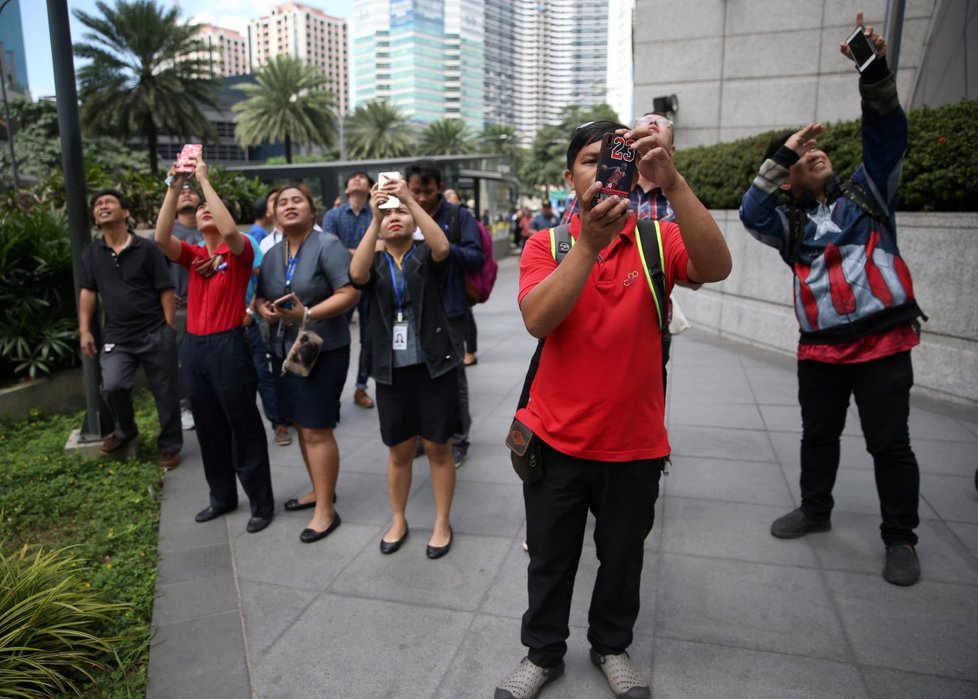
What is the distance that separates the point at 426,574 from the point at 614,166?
2.32 metres

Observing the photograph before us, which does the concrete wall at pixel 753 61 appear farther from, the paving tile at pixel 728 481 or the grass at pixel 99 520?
the grass at pixel 99 520

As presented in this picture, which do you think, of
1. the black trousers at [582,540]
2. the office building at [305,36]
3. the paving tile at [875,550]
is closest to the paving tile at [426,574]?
the black trousers at [582,540]

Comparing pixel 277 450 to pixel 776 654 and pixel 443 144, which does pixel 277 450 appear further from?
pixel 443 144

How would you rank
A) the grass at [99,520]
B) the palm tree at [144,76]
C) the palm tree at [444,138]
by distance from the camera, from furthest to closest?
the palm tree at [444,138] → the palm tree at [144,76] → the grass at [99,520]

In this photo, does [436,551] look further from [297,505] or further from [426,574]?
[297,505]

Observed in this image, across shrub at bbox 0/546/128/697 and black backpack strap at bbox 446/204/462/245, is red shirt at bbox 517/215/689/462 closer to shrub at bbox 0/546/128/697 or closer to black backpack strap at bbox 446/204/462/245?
black backpack strap at bbox 446/204/462/245

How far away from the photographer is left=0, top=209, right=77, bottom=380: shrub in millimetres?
6078

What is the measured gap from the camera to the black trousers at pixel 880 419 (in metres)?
3.04

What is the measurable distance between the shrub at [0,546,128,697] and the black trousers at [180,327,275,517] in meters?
1.10

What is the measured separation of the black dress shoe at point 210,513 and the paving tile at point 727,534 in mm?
2567

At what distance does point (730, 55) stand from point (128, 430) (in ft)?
34.9

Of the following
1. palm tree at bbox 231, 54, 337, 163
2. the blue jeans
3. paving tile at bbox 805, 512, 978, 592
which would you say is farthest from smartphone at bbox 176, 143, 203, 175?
palm tree at bbox 231, 54, 337, 163

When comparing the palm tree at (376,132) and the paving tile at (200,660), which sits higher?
the palm tree at (376,132)

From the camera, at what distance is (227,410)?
12.7ft
